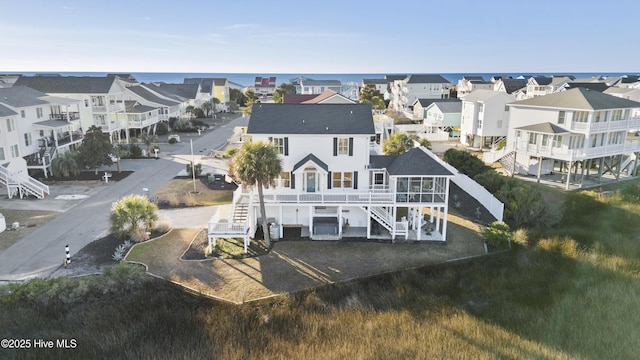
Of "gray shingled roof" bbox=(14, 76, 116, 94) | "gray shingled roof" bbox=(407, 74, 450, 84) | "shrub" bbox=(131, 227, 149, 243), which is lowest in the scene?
"shrub" bbox=(131, 227, 149, 243)

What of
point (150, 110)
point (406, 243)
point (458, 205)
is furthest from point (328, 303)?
point (150, 110)

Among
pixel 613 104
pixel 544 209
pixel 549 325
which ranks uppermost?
pixel 613 104

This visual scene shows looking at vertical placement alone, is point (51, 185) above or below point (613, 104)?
below

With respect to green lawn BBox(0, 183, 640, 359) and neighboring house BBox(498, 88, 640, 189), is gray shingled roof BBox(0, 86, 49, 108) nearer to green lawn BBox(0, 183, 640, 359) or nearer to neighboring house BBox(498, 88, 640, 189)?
green lawn BBox(0, 183, 640, 359)

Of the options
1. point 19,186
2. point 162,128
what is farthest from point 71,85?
point 19,186

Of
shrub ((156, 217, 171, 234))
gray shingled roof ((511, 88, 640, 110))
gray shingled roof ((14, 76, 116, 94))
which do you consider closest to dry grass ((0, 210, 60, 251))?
shrub ((156, 217, 171, 234))

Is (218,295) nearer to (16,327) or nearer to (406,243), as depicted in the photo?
(16,327)
